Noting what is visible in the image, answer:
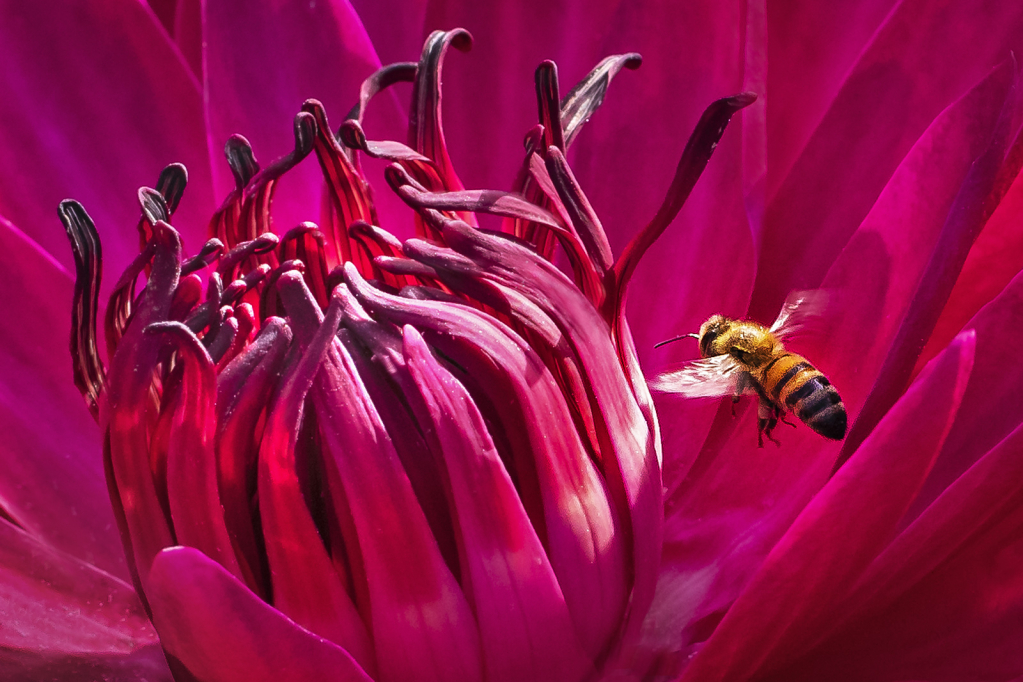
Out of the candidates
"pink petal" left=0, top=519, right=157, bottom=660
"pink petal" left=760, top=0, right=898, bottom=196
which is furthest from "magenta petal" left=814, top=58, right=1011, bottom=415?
"pink petal" left=0, top=519, right=157, bottom=660

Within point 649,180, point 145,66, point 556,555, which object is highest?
point 145,66

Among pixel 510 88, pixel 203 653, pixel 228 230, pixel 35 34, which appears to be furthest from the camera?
pixel 510 88

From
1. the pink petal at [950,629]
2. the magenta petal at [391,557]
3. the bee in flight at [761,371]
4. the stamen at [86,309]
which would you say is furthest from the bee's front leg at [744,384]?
the stamen at [86,309]

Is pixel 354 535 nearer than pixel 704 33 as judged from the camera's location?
Yes

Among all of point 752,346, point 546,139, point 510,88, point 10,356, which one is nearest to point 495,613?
point 752,346

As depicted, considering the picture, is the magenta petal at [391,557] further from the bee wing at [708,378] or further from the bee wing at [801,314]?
the bee wing at [801,314]

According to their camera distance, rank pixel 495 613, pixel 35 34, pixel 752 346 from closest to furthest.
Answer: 1. pixel 495 613
2. pixel 752 346
3. pixel 35 34

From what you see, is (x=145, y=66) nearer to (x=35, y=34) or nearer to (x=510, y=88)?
(x=35, y=34)
